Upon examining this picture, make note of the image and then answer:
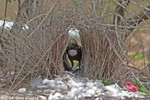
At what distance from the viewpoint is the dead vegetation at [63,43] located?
481 centimetres

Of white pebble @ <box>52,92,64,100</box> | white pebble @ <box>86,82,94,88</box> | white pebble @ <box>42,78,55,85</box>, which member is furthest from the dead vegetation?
white pebble @ <box>52,92,64,100</box>

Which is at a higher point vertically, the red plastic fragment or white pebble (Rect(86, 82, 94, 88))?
white pebble (Rect(86, 82, 94, 88))

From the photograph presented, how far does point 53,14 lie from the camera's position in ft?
15.9

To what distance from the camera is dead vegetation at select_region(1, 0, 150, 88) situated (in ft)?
15.8

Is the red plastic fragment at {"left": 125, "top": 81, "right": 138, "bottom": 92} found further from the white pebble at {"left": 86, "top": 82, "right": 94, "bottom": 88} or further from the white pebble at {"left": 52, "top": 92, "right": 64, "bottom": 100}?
the white pebble at {"left": 52, "top": 92, "right": 64, "bottom": 100}

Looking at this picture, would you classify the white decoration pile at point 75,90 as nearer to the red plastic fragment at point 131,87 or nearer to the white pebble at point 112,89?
the white pebble at point 112,89

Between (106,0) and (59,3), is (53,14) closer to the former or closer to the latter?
(59,3)

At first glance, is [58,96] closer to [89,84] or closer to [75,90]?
[75,90]

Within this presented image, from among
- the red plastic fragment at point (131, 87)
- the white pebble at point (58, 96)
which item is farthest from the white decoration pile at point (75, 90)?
the red plastic fragment at point (131, 87)

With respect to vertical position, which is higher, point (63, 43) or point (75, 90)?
point (63, 43)

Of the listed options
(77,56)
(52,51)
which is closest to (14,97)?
(52,51)

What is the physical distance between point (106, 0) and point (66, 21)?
0.44 m

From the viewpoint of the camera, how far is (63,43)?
4.92 m

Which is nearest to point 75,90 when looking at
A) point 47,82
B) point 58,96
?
point 58,96
